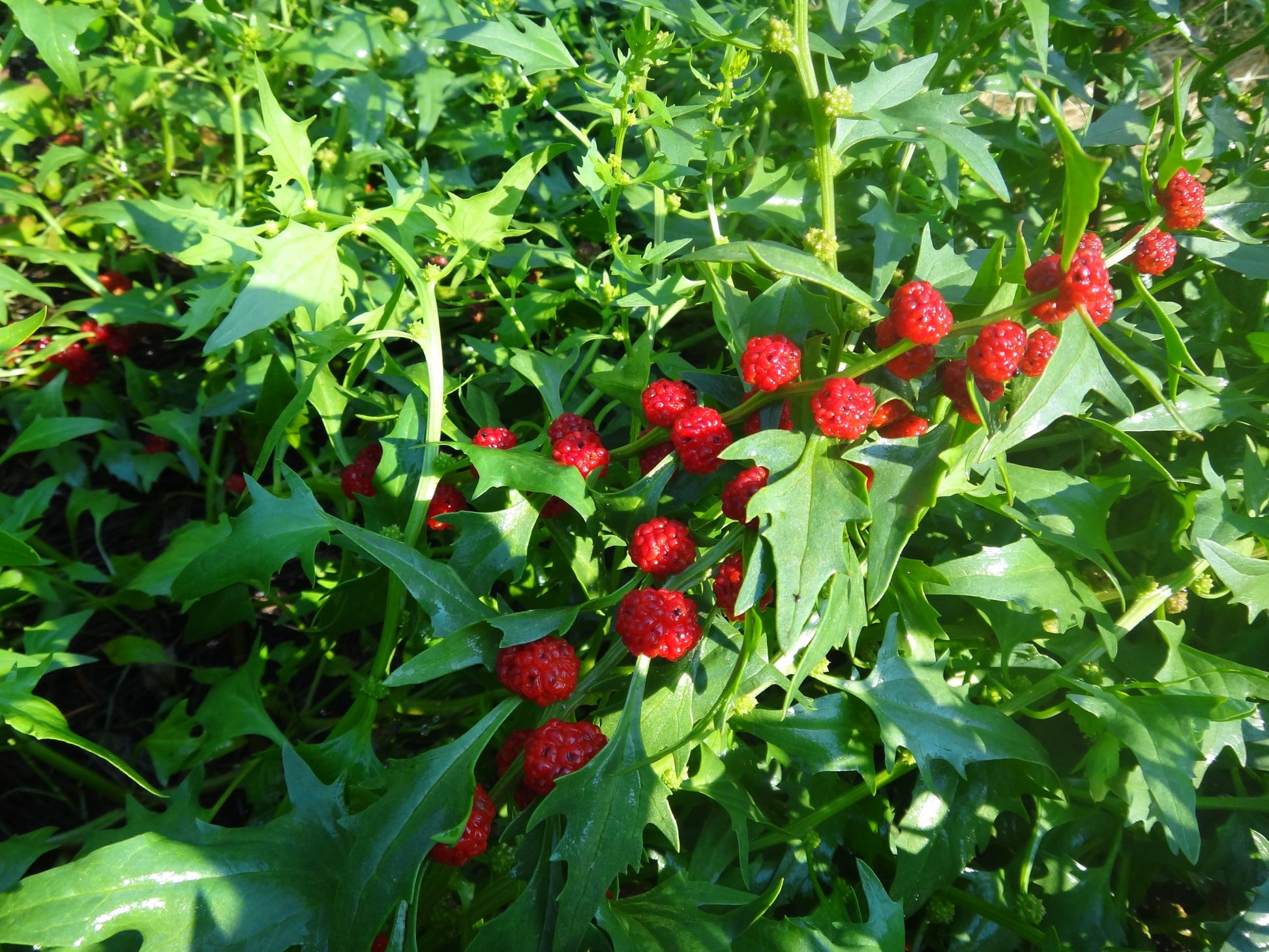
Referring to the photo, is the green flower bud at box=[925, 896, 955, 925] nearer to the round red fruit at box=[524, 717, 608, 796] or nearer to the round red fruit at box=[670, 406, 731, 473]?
the round red fruit at box=[524, 717, 608, 796]

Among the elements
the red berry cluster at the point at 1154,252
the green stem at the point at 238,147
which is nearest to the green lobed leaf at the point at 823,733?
the red berry cluster at the point at 1154,252

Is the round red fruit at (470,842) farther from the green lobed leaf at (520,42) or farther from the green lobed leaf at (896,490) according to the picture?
the green lobed leaf at (520,42)

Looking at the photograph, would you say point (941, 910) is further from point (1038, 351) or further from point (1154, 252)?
point (1154, 252)

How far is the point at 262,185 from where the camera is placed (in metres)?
2.02

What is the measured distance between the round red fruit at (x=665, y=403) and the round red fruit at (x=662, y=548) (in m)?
0.14

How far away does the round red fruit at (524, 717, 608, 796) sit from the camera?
3.37 feet

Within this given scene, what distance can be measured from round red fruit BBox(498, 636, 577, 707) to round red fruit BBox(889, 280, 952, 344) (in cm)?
56

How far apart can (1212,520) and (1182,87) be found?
680 millimetres

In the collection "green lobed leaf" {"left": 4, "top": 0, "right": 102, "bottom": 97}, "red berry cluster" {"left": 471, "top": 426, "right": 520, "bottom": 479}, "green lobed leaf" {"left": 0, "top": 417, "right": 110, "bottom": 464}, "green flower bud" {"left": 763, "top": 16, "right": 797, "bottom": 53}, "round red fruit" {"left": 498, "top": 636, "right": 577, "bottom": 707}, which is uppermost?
"green lobed leaf" {"left": 4, "top": 0, "right": 102, "bottom": 97}

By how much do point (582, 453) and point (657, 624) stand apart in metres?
0.26

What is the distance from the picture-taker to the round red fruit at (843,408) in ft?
3.06

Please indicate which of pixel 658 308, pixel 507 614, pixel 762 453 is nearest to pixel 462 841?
pixel 507 614

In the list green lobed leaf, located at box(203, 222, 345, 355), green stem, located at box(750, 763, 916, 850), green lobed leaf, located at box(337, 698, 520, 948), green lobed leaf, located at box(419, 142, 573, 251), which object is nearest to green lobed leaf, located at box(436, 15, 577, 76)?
green lobed leaf, located at box(419, 142, 573, 251)

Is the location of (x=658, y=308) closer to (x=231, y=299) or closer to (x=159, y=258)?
(x=231, y=299)
